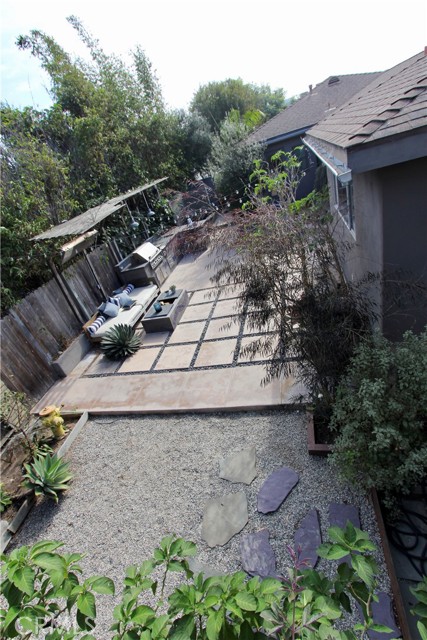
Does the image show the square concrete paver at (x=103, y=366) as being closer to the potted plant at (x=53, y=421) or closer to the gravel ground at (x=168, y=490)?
the potted plant at (x=53, y=421)

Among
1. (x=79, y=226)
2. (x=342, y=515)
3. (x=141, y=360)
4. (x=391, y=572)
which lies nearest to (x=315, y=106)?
(x=79, y=226)

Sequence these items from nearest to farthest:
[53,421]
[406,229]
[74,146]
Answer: [406,229], [53,421], [74,146]

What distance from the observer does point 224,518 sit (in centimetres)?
399

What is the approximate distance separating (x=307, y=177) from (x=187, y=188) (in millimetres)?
8019

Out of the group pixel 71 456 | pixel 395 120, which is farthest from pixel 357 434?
pixel 71 456

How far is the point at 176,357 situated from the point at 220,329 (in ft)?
4.41

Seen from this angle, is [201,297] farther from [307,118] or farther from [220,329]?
[307,118]

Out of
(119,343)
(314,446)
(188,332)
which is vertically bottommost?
(188,332)

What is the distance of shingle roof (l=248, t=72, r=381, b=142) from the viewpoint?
16.8 m

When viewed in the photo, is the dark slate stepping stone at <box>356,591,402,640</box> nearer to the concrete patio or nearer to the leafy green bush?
the leafy green bush

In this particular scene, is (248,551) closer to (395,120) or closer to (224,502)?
(224,502)

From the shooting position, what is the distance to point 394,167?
342 cm

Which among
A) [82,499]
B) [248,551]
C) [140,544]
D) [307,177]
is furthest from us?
[307,177]

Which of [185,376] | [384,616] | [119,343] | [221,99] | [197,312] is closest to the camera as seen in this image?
[384,616]
